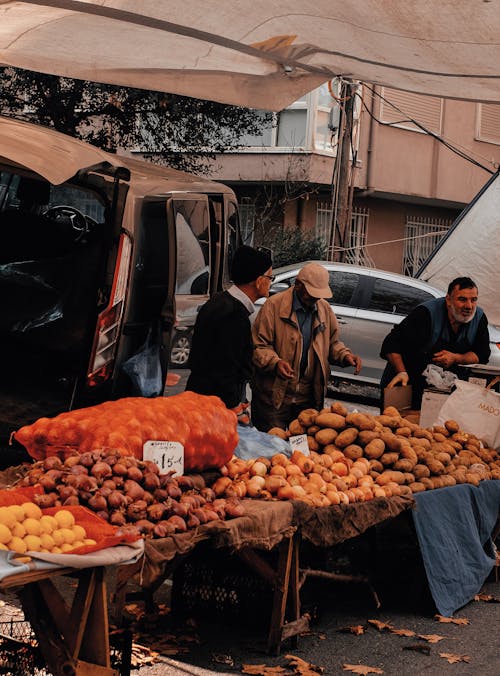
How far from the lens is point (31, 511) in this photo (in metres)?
4.28

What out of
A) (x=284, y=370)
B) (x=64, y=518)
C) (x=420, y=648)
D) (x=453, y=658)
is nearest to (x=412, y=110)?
(x=284, y=370)

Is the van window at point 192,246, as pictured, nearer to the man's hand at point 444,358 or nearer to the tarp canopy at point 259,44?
the tarp canopy at point 259,44

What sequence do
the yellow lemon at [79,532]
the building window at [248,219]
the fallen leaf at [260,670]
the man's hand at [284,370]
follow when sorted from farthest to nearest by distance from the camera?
the building window at [248,219], the man's hand at [284,370], the fallen leaf at [260,670], the yellow lemon at [79,532]

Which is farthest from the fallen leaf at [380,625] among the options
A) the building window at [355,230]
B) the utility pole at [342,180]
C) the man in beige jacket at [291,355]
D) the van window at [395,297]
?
the building window at [355,230]

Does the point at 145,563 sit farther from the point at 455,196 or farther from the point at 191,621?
the point at 455,196

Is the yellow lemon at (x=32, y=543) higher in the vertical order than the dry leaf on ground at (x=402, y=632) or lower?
higher

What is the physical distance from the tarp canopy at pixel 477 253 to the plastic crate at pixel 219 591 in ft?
37.4

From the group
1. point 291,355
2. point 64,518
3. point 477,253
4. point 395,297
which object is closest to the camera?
point 64,518

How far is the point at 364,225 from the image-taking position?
995 inches

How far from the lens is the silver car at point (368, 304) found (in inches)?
578

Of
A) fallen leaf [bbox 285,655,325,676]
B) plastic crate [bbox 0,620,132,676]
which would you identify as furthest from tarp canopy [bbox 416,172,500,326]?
plastic crate [bbox 0,620,132,676]

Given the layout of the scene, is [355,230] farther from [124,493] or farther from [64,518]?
[64,518]

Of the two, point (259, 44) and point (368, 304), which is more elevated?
point (259, 44)

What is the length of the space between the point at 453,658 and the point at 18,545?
114 inches
